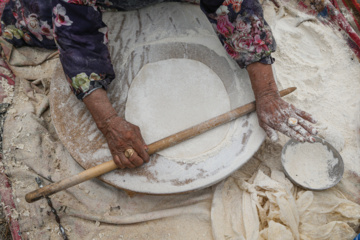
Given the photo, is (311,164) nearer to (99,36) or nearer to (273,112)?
(273,112)

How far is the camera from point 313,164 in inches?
59.6

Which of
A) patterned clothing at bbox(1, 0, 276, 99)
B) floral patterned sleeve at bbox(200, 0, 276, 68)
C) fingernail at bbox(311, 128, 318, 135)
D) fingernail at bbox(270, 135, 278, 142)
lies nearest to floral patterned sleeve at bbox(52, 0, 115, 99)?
patterned clothing at bbox(1, 0, 276, 99)

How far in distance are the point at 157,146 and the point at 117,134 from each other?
20 centimetres

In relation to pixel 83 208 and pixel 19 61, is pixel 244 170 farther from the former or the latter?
pixel 19 61

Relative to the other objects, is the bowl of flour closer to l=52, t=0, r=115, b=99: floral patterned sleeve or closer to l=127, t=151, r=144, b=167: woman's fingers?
l=127, t=151, r=144, b=167: woman's fingers

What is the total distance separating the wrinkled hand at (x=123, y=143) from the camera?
1.26 metres

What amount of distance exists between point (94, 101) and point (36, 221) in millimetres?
680

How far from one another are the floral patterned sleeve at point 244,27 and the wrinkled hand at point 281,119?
213mm

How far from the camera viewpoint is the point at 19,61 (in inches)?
72.8

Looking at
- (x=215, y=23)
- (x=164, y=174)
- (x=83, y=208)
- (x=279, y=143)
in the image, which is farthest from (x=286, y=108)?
(x=83, y=208)

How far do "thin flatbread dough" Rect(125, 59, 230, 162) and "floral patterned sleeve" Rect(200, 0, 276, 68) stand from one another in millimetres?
267

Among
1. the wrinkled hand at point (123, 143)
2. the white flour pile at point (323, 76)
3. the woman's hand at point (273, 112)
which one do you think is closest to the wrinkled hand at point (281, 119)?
the woman's hand at point (273, 112)

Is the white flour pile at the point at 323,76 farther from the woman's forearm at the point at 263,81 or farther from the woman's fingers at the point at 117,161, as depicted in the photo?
the woman's fingers at the point at 117,161

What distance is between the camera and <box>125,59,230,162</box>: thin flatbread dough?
1423 millimetres
